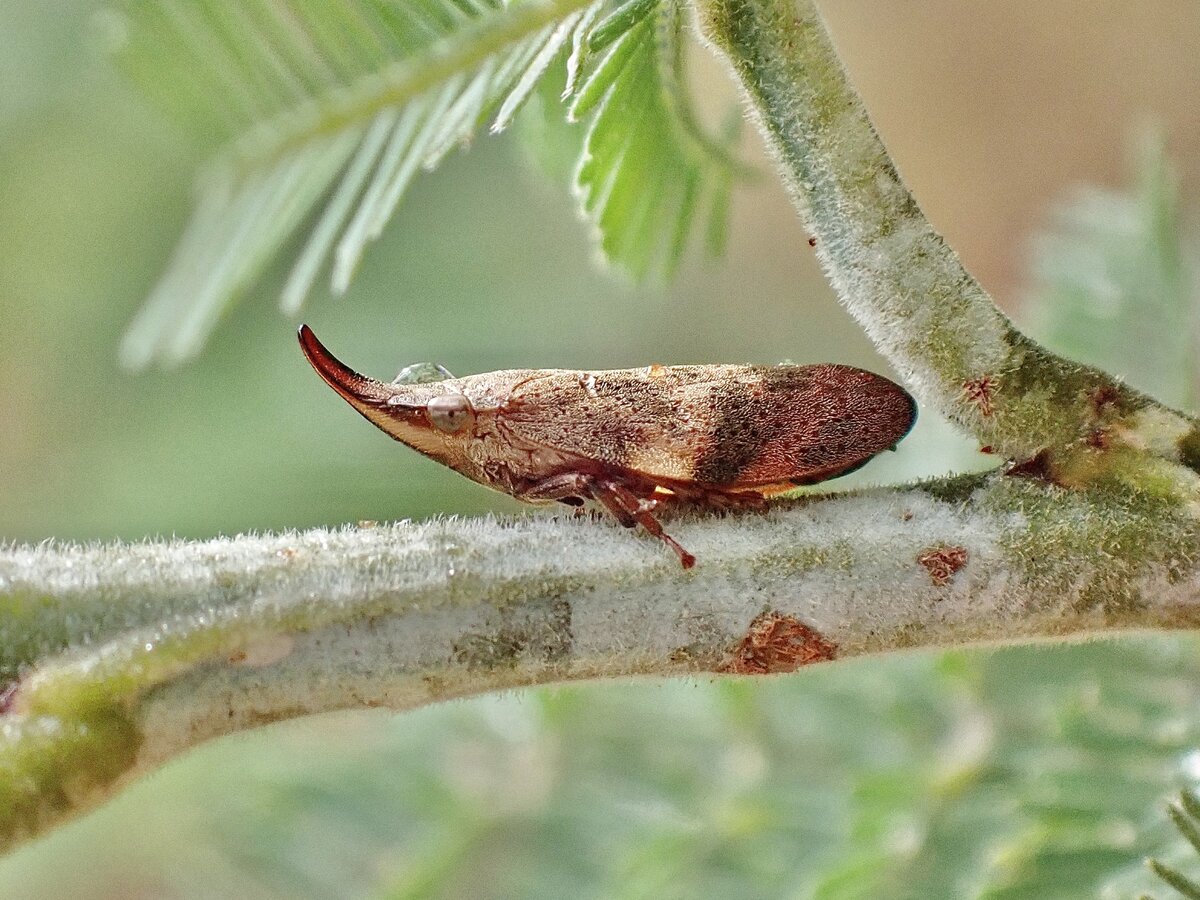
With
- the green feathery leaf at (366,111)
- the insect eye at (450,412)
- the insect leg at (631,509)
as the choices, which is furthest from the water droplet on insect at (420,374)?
the insect leg at (631,509)

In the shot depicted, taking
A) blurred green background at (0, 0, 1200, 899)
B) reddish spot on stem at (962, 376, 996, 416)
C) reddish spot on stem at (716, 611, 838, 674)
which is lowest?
blurred green background at (0, 0, 1200, 899)

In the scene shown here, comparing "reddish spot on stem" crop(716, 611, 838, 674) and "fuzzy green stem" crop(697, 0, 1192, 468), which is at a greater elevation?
"fuzzy green stem" crop(697, 0, 1192, 468)

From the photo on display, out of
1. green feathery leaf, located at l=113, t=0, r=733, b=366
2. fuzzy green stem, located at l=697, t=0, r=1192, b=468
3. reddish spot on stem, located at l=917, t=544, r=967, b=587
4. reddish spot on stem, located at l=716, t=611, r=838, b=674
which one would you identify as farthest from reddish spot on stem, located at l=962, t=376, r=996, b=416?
green feathery leaf, located at l=113, t=0, r=733, b=366

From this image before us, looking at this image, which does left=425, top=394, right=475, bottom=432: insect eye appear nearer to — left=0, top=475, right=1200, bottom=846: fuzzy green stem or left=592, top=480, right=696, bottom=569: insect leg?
left=592, top=480, right=696, bottom=569: insect leg

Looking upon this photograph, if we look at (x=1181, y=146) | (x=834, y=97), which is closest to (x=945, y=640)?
(x=834, y=97)

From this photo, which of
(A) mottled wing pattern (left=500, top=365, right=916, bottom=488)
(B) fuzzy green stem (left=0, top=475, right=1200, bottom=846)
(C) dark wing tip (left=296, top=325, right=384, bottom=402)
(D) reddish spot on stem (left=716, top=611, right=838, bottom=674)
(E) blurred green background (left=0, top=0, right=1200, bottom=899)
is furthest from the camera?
(E) blurred green background (left=0, top=0, right=1200, bottom=899)

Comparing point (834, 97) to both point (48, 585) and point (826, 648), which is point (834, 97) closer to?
point (826, 648)

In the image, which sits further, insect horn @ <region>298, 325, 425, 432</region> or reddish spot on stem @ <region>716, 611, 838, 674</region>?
insect horn @ <region>298, 325, 425, 432</region>

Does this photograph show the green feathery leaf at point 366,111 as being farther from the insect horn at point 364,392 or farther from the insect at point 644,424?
the insect at point 644,424
